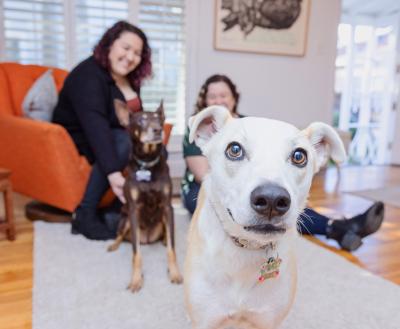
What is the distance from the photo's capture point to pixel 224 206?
925 mm

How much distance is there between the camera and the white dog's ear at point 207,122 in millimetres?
1044

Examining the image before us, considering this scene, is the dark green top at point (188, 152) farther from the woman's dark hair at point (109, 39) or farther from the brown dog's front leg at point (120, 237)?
the woman's dark hair at point (109, 39)

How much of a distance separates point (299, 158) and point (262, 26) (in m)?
3.40

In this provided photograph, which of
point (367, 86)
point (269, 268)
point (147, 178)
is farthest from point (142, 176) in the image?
point (367, 86)

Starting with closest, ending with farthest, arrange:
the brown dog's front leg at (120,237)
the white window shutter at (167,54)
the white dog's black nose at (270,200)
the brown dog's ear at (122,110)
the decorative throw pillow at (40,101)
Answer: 1. the white dog's black nose at (270,200)
2. the brown dog's ear at (122,110)
3. the brown dog's front leg at (120,237)
4. the decorative throw pillow at (40,101)
5. the white window shutter at (167,54)

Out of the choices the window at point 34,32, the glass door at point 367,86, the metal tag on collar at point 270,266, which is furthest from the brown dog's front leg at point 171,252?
the glass door at point 367,86

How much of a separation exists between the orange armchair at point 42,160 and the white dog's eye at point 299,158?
5.50 ft

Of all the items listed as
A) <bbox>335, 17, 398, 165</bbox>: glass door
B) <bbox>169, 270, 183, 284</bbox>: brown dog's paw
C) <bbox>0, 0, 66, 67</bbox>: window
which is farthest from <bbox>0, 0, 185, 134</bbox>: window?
<bbox>335, 17, 398, 165</bbox>: glass door

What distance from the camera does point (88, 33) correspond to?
3.33m

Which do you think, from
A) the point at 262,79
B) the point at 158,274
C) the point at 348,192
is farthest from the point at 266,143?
the point at 262,79

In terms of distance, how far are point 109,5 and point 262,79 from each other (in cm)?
179

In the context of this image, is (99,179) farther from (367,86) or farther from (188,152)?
(367,86)

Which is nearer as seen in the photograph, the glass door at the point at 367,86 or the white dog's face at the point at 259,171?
the white dog's face at the point at 259,171

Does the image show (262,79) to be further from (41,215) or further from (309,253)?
(41,215)
